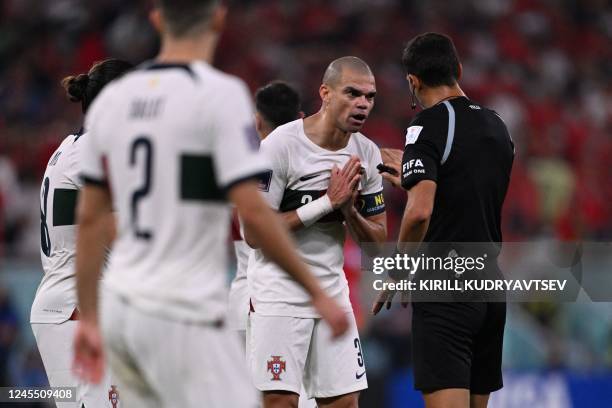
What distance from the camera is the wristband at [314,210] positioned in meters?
6.70

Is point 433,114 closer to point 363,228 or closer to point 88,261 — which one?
point 363,228

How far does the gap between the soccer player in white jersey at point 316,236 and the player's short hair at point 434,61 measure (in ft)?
2.05

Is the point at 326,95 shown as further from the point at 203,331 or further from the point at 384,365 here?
the point at 384,365

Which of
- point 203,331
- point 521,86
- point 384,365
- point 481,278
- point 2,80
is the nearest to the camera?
point 203,331

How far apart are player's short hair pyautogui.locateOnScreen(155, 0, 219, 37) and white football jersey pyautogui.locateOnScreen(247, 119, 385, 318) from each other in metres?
2.78

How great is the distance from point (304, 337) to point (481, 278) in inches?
49.9

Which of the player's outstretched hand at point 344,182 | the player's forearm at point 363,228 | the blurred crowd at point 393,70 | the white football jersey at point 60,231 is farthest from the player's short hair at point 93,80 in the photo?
the blurred crowd at point 393,70

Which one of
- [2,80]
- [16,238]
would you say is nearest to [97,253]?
[16,238]

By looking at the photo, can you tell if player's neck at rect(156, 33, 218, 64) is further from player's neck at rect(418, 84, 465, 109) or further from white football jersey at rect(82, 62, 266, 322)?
player's neck at rect(418, 84, 465, 109)

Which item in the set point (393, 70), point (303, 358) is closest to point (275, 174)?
point (303, 358)

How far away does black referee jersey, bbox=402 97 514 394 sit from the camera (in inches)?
239

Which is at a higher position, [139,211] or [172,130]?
[172,130]

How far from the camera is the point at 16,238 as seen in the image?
13.2 meters

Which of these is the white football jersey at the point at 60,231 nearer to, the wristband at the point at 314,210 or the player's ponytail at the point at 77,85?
the player's ponytail at the point at 77,85
